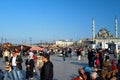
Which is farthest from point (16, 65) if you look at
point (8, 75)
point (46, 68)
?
point (46, 68)

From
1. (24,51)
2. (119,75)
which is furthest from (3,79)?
(24,51)

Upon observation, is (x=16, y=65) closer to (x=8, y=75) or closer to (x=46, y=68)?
Result: (x=8, y=75)

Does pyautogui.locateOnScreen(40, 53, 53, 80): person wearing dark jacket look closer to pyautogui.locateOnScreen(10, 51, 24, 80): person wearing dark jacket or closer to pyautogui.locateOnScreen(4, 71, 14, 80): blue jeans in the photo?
pyautogui.locateOnScreen(10, 51, 24, 80): person wearing dark jacket

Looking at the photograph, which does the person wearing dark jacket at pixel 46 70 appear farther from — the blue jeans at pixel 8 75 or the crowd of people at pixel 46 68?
the blue jeans at pixel 8 75

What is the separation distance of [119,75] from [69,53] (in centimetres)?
3560

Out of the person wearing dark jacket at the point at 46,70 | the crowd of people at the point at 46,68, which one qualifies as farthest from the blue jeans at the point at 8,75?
the person wearing dark jacket at the point at 46,70

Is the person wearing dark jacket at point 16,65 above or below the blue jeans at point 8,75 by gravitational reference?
above


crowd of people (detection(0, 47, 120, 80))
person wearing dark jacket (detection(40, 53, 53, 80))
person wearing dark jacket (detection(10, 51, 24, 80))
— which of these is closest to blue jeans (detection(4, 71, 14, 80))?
crowd of people (detection(0, 47, 120, 80))

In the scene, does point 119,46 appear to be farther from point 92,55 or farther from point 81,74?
point 81,74

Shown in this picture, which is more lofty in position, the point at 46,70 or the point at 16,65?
the point at 46,70

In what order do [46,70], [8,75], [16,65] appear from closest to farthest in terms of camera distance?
[46,70] → [16,65] → [8,75]

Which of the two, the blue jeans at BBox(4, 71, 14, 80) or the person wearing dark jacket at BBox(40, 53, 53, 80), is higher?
the person wearing dark jacket at BBox(40, 53, 53, 80)

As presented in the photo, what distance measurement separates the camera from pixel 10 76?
51.7 ft

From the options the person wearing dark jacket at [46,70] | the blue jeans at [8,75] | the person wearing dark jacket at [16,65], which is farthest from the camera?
the blue jeans at [8,75]
